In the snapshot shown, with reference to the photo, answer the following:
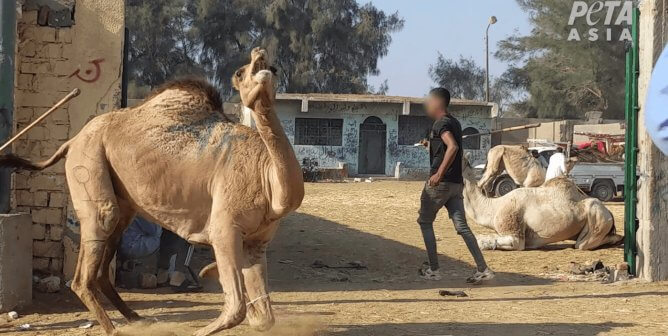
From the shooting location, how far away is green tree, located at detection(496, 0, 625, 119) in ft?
166

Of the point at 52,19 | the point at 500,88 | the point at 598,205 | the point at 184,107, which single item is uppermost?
the point at 500,88

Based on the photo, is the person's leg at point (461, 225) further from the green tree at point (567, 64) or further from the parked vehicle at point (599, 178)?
the green tree at point (567, 64)

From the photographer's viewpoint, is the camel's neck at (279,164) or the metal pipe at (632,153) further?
the metal pipe at (632,153)

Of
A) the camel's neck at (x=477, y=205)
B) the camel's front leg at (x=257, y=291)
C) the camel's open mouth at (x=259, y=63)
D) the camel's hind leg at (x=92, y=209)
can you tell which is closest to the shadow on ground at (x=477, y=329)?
the camel's front leg at (x=257, y=291)

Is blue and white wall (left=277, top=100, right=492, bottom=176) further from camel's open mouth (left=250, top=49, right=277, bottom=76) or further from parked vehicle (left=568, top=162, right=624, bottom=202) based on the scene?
camel's open mouth (left=250, top=49, right=277, bottom=76)

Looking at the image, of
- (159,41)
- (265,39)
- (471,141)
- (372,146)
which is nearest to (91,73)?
(471,141)

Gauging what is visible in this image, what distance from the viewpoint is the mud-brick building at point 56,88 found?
8.60 metres

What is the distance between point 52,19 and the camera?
8.63 metres

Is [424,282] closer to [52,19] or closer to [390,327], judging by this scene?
[390,327]

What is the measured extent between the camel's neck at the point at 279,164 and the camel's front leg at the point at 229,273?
352mm

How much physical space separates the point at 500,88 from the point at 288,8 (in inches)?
740

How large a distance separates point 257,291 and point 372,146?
3388cm

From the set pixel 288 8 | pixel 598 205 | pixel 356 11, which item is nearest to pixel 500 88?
pixel 356 11

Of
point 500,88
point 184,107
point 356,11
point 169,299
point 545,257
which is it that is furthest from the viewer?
point 500,88
